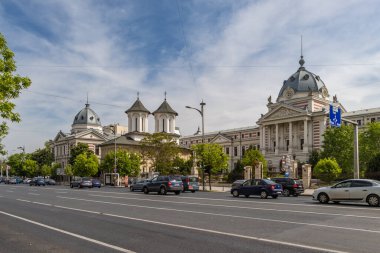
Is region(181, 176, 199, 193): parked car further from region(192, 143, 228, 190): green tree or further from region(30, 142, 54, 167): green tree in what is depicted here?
region(30, 142, 54, 167): green tree

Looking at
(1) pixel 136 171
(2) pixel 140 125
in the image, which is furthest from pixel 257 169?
(2) pixel 140 125

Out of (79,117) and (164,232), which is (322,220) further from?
(79,117)

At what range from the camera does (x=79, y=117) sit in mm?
108312

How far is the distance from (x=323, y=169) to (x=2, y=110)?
129 ft

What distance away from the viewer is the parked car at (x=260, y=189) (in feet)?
83.2

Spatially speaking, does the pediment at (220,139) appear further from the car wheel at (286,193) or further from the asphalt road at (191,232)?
Answer: the asphalt road at (191,232)

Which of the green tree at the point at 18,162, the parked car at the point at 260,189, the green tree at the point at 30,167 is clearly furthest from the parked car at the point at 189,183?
the green tree at the point at 18,162

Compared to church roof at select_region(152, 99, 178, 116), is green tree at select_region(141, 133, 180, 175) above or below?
below

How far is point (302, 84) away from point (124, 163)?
141 ft

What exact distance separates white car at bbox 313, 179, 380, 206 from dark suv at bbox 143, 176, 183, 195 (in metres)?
12.6

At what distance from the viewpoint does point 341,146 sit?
190 ft

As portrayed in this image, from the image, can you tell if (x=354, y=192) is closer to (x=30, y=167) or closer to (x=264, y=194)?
(x=264, y=194)

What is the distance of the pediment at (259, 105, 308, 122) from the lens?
8075cm

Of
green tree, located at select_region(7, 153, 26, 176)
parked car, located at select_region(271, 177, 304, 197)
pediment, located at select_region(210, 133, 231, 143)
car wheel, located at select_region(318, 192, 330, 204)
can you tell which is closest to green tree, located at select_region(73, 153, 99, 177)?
green tree, located at select_region(7, 153, 26, 176)
